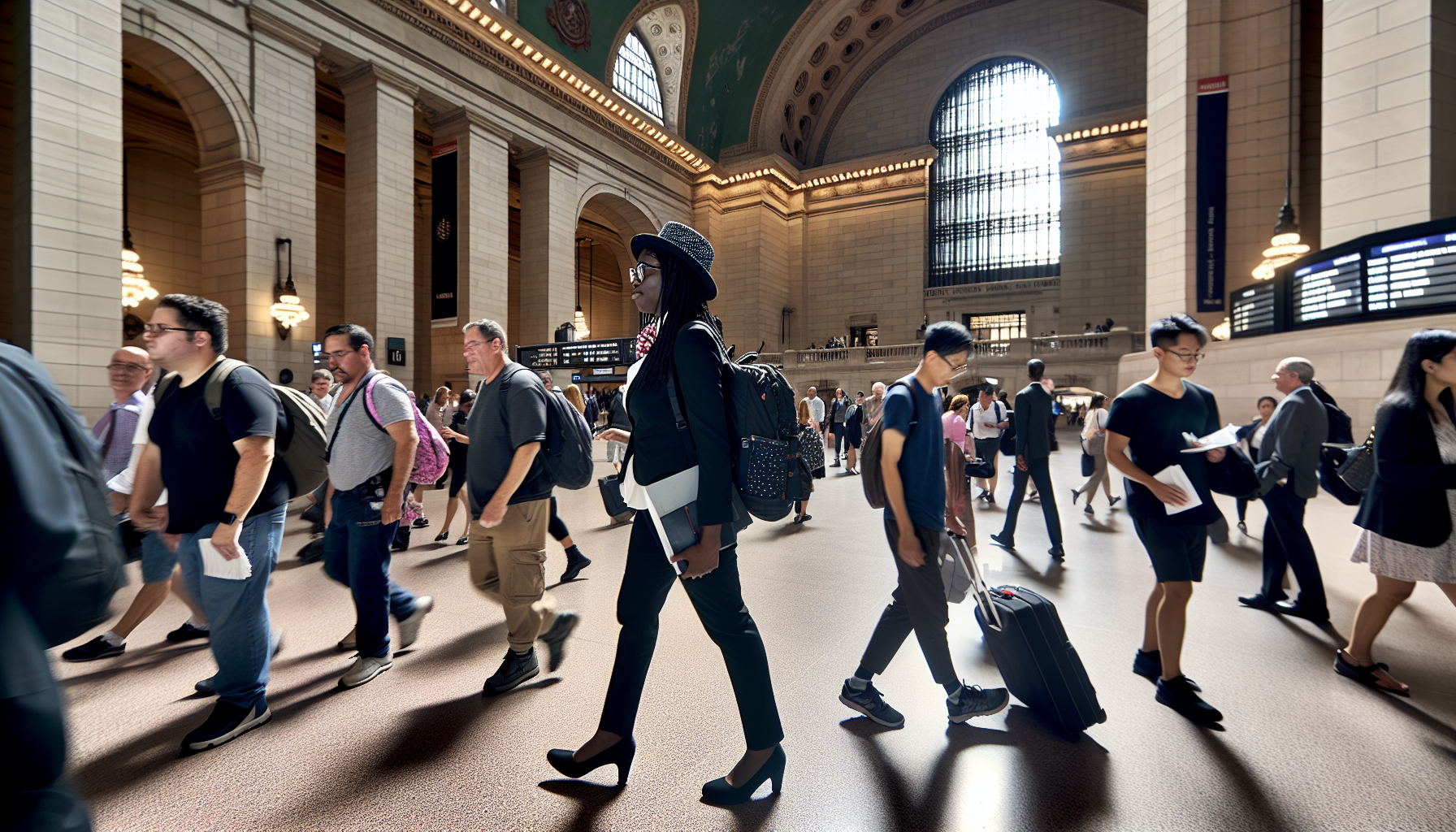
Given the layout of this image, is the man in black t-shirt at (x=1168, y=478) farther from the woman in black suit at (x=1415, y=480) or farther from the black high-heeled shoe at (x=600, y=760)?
the black high-heeled shoe at (x=600, y=760)

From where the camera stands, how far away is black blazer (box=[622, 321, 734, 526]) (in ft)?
6.61

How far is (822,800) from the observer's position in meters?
2.29

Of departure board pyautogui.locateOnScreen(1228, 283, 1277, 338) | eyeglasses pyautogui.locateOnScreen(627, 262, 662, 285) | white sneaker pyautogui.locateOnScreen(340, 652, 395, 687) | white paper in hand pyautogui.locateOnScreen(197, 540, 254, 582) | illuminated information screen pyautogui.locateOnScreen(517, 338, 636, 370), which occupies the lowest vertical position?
white sneaker pyautogui.locateOnScreen(340, 652, 395, 687)

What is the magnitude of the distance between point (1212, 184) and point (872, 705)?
16095mm

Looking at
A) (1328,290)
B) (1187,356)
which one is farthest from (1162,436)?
(1328,290)

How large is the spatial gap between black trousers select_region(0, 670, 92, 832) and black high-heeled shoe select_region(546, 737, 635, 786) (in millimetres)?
1531

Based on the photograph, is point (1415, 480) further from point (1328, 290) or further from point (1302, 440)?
point (1328, 290)

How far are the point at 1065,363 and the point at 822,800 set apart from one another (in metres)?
23.9

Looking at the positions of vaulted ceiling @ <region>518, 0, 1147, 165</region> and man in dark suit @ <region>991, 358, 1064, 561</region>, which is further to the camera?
vaulted ceiling @ <region>518, 0, 1147, 165</region>

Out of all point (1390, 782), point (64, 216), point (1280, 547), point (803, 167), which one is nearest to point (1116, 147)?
point (803, 167)

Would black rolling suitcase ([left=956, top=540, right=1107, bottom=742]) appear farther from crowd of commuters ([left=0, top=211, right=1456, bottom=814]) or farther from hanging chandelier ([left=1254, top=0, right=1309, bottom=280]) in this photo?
hanging chandelier ([left=1254, top=0, right=1309, bottom=280])

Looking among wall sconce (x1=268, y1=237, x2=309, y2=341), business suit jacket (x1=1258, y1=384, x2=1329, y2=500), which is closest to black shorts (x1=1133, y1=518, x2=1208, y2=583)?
business suit jacket (x1=1258, y1=384, x2=1329, y2=500)

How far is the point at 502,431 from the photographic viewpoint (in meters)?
3.24

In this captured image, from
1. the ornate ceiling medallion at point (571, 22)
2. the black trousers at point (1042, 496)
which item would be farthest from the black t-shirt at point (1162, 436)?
the ornate ceiling medallion at point (571, 22)
